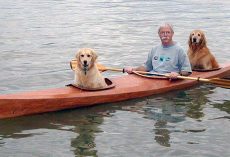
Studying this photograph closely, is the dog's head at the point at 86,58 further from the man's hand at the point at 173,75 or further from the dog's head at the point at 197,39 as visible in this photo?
the dog's head at the point at 197,39

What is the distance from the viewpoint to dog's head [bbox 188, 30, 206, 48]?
36.6 ft

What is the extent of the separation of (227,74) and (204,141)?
3.87m

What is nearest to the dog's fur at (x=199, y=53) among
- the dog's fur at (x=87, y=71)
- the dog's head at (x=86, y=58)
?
the dog's fur at (x=87, y=71)

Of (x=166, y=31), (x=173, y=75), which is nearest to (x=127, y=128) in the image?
(x=173, y=75)

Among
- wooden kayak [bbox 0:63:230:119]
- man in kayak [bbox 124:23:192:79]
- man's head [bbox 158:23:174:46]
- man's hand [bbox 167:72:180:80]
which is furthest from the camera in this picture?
man in kayak [bbox 124:23:192:79]

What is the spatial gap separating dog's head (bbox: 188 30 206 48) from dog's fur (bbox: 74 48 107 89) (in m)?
2.64

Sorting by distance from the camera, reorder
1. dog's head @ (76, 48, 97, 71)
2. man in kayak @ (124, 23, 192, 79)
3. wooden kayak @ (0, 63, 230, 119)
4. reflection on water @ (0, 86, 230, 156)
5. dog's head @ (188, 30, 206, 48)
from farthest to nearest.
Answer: dog's head @ (188, 30, 206, 48)
man in kayak @ (124, 23, 192, 79)
dog's head @ (76, 48, 97, 71)
wooden kayak @ (0, 63, 230, 119)
reflection on water @ (0, 86, 230, 156)

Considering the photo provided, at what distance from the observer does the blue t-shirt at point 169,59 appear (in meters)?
10.2

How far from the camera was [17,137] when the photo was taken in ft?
26.3

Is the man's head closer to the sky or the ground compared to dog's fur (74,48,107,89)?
closer to the sky

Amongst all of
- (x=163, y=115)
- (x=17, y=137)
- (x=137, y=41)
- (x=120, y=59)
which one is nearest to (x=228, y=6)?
(x=137, y=41)

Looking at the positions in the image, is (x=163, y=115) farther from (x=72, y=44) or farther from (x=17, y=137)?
(x=72, y=44)

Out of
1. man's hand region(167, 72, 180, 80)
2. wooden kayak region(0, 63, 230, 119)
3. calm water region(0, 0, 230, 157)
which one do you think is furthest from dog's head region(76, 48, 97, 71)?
man's hand region(167, 72, 180, 80)

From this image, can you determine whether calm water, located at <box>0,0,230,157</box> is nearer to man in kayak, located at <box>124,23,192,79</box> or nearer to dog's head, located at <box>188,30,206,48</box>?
man in kayak, located at <box>124,23,192,79</box>
